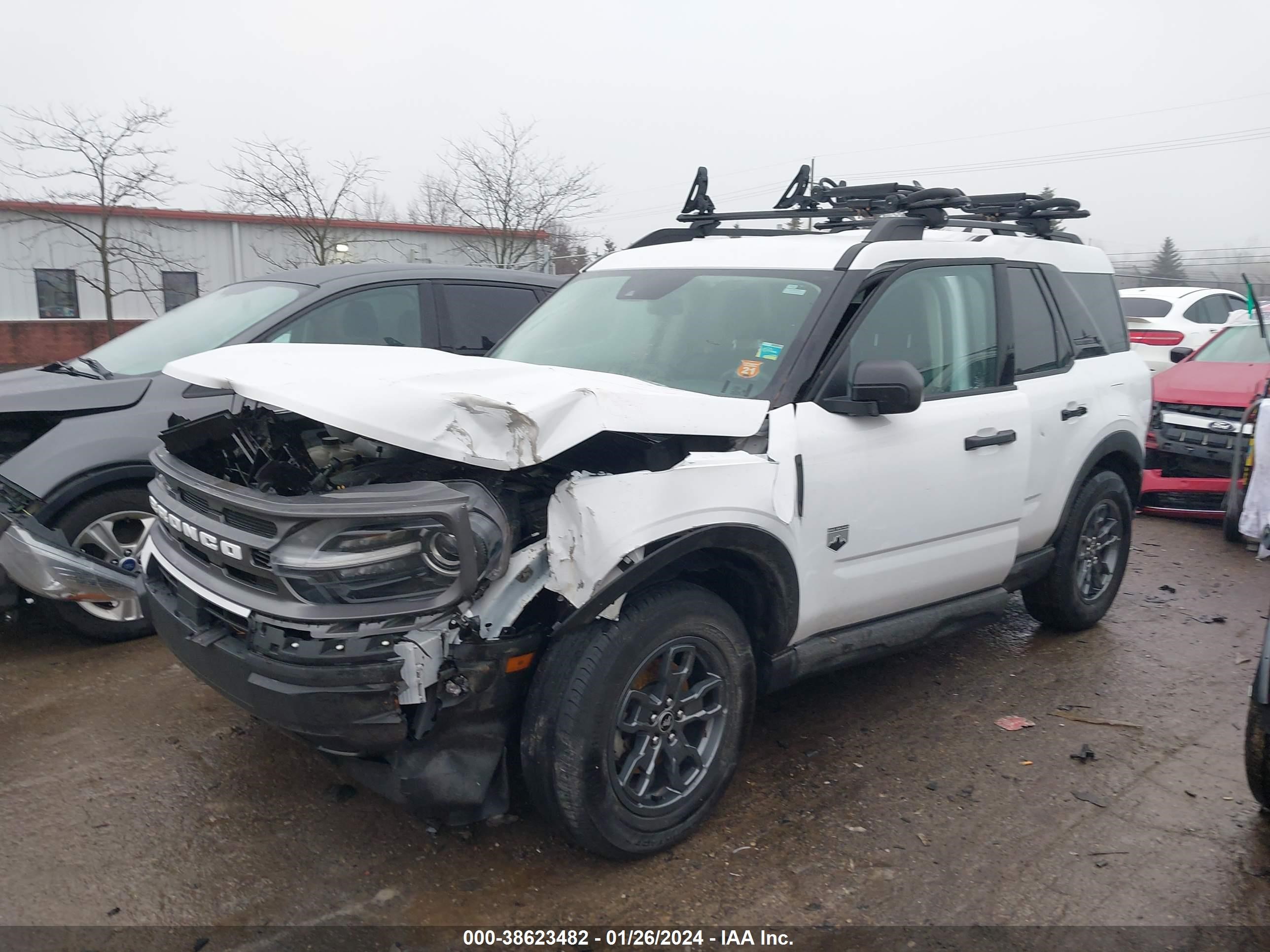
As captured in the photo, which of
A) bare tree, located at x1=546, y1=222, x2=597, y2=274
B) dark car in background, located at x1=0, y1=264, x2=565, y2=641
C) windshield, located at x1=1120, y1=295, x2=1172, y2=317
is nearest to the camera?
dark car in background, located at x1=0, y1=264, x2=565, y2=641

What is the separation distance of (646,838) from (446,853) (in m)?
0.67

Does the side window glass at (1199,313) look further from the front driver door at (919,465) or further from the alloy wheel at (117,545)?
the alloy wheel at (117,545)

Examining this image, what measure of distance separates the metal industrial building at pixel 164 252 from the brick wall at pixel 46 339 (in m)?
0.41

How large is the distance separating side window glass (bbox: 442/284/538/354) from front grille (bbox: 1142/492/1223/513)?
17.9ft

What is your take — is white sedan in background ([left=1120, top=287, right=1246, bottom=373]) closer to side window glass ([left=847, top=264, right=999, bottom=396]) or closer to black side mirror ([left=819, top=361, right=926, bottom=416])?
side window glass ([left=847, top=264, right=999, bottom=396])

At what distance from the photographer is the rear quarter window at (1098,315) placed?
16.5 feet

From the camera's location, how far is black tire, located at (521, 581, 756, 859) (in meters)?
2.88

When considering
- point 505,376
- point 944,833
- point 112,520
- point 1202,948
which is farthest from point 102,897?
point 1202,948

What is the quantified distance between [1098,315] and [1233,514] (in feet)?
10.1

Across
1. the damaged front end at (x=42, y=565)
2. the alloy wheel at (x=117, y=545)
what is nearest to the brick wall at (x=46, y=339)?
the alloy wheel at (x=117, y=545)

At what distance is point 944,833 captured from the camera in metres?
3.37

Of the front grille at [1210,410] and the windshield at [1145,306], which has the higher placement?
the windshield at [1145,306]

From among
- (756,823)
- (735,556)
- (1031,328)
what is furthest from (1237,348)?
(756,823)

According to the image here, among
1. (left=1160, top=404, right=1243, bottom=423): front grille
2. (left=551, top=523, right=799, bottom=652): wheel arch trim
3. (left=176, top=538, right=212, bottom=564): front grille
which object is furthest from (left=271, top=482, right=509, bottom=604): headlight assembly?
(left=1160, top=404, right=1243, bottom=423): front grille
